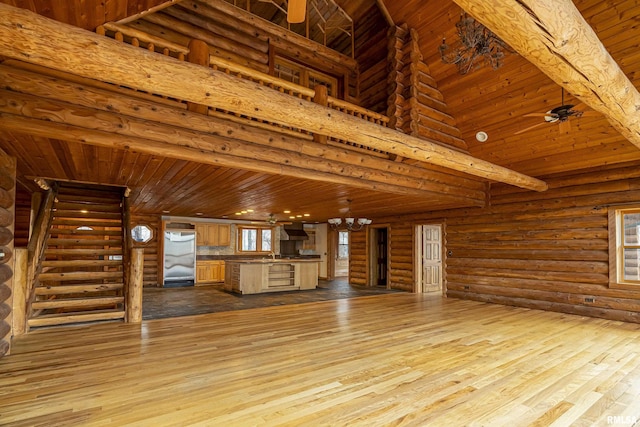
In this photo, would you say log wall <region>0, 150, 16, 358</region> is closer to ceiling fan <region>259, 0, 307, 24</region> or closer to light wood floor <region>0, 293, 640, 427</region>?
light wood floor <region>0, 293, 640, 427</region>

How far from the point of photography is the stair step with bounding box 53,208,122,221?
634 cm

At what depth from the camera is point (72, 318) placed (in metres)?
5.13

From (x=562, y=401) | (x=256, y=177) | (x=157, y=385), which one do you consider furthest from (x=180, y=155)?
(x=562, y=401)

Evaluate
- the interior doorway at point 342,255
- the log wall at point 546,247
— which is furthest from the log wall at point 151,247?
the log wall at point 546,247

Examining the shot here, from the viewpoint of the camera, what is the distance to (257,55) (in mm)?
6238

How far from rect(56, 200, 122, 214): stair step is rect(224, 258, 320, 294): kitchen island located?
335 centimetres

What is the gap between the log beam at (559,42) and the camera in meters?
1.66

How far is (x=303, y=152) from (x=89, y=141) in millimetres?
2564

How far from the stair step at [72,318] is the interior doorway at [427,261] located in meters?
7.57

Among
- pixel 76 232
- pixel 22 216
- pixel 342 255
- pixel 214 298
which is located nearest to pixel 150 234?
pixel 22 216

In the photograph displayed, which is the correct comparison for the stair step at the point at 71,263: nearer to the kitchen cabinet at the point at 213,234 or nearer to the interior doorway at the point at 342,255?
the kitchen cabinet at the point at 213,234

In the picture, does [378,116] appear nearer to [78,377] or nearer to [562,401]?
[562,401]

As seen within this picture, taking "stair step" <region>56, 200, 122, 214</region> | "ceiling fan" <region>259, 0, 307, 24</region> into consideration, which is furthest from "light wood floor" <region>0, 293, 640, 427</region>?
"ceiling fan" <region>259, 0, 307, 24</region>

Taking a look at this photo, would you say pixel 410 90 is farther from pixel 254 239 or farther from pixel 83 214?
pixel 254 239
